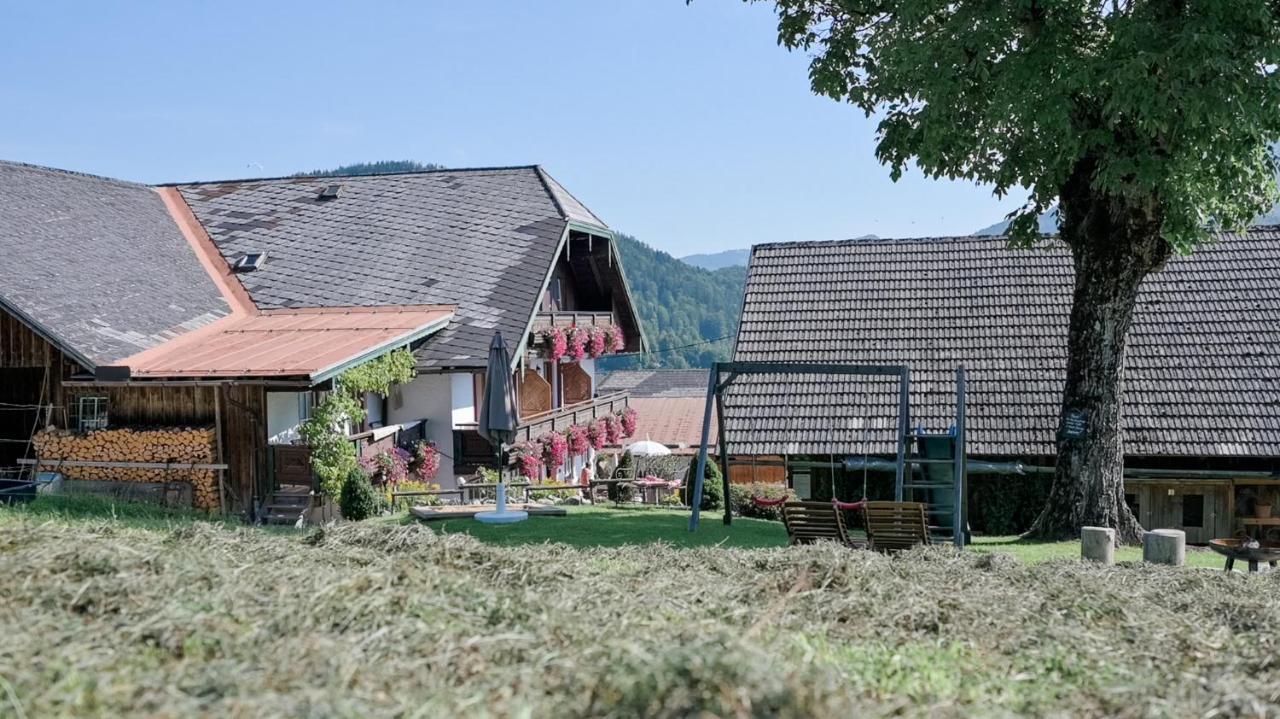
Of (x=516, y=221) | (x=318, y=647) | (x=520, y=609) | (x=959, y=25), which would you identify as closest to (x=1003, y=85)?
(x=959, y=25)

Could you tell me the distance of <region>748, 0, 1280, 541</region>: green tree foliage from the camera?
39.1 feet

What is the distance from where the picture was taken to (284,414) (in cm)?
1736

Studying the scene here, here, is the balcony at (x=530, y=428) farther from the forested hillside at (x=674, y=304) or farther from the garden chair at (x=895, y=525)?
the forested hillside at (x=674, y=304)

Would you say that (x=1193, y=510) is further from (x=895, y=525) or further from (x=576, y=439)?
(x=576, y=439)

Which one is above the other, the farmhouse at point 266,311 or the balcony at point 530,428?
the farmhouse at point 266,311

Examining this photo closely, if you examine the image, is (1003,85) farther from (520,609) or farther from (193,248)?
(193,248)

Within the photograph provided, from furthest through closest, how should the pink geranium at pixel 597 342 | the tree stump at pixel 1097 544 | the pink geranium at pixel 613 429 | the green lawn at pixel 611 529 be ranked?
the pink geranium at pixel 613 429, the pink geranium at pixel 597 342, the green lawn at pixel 611 529, the tree stump at pixel 1097 544

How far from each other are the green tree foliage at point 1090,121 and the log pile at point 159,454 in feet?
32.7

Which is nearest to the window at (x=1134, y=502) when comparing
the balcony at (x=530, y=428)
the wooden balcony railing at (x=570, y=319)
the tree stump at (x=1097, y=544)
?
the tree stump at (x=1097, y=544)

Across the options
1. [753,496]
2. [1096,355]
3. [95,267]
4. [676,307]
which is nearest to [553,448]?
[753,496]

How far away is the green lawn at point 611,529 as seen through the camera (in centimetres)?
1262

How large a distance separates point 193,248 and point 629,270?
10663cm

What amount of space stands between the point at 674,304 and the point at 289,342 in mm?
109954

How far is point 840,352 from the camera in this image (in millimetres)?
21609
